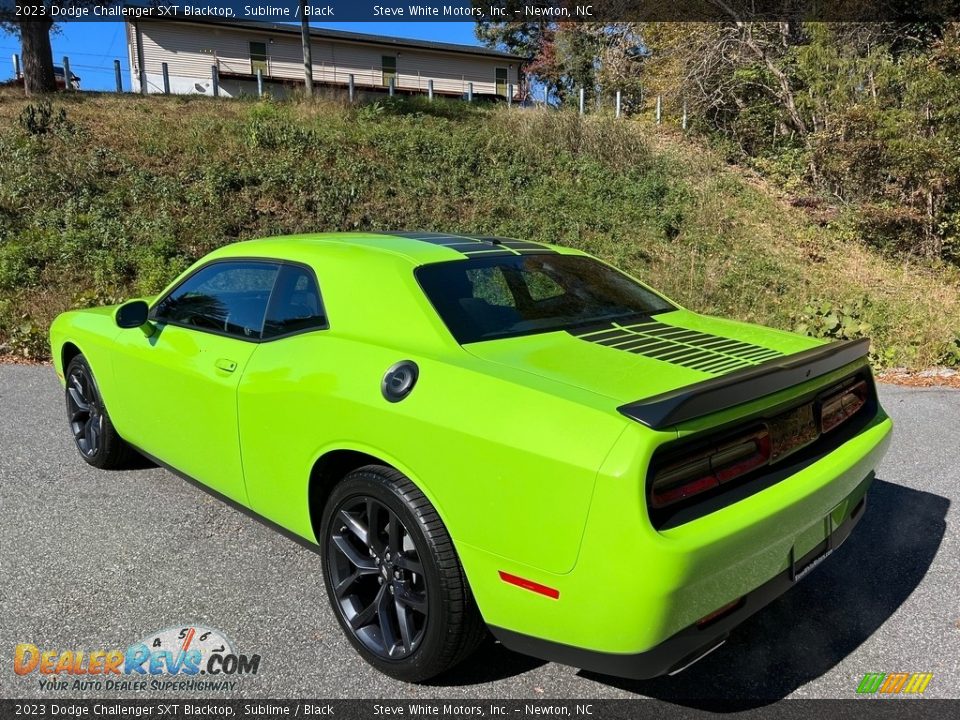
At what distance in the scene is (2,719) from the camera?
2236mm

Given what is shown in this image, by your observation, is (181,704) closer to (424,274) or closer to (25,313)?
(424,274)

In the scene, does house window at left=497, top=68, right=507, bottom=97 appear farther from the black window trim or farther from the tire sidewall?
the tire sidewall

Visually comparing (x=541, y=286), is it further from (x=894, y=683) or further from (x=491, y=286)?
(x=894, y=683)

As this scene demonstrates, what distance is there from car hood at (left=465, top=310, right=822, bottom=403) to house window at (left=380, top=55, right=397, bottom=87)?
34768mm

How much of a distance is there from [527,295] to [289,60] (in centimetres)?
3446

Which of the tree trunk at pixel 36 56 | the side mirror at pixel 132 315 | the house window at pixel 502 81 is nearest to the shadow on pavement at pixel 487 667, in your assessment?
the side mirror at pixel 132 315

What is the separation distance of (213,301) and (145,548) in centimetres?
122

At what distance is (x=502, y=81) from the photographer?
37.5m

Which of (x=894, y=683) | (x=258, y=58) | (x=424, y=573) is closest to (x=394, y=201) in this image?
(x=424, y=573)

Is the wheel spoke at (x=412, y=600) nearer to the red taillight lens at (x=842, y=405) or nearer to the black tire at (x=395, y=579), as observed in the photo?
the black tire at (x=395, y=579)

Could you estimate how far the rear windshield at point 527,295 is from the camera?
2656 millimetres

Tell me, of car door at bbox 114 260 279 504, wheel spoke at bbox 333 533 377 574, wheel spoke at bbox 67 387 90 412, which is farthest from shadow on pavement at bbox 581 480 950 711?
wheel spoke at bbox 67 387 90 412

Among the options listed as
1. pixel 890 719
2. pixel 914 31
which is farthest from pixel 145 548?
pixel 914 31

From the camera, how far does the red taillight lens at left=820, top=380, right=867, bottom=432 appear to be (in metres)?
2.53
